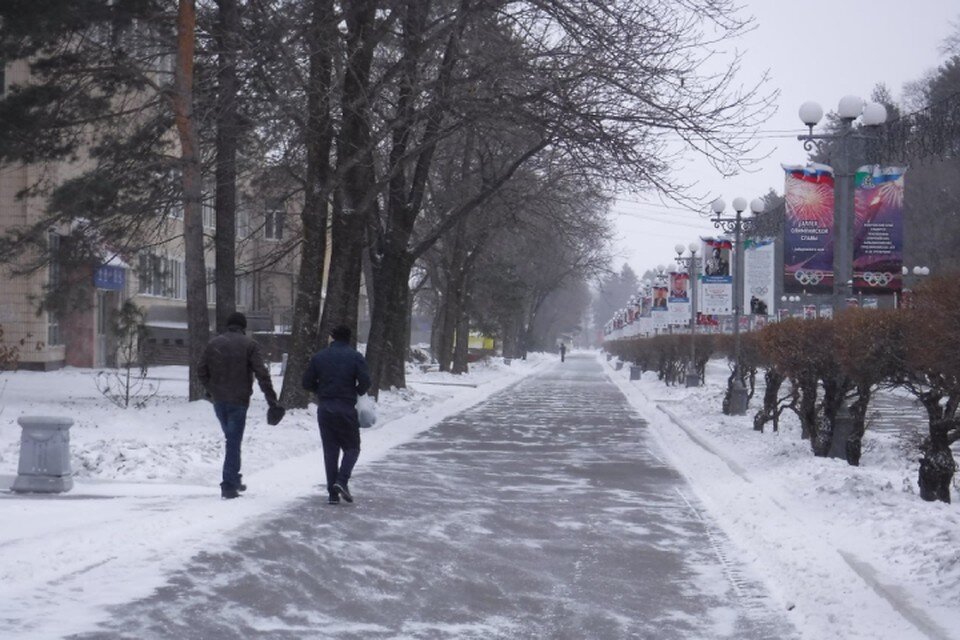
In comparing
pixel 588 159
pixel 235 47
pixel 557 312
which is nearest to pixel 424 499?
pixel 588 159

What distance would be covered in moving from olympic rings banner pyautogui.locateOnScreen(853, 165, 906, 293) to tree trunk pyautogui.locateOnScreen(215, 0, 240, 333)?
416 inches

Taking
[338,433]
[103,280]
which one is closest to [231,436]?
[338,433]

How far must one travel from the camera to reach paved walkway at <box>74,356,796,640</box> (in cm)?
839

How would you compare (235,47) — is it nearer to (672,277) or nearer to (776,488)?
(776,488)

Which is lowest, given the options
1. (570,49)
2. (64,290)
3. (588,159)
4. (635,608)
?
(635,608)

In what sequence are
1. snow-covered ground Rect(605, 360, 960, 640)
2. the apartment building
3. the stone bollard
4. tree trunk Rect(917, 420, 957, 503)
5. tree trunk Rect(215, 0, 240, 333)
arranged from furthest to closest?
A: 1. the apartment building
2. tree trunk Rect(215, 0, 240, 333)
3. tree trunk Rect(917, 420, 957, 503)
4. the stone bollard
5. snow-covered ground Rect(605, 360, 960, 640)

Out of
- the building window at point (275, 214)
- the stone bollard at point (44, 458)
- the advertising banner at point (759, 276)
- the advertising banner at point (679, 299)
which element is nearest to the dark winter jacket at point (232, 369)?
the stone bollard at point (44, 458)

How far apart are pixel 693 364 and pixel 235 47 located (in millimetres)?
26514

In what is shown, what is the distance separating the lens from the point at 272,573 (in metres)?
9.79

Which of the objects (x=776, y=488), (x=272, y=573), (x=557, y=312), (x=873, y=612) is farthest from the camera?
(x=557, y=312)

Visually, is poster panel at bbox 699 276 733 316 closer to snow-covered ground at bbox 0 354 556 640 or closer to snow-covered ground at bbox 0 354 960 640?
snow-covered ground at bbox 0 354 556 640

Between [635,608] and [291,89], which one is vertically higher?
[291,89]

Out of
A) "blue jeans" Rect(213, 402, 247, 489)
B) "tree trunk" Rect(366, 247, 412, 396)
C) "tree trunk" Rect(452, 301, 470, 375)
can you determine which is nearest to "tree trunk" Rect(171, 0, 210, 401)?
"tree trunk" Rect(366, 247, 412, 396)

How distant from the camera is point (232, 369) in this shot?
45.7ft
